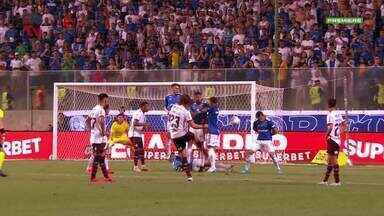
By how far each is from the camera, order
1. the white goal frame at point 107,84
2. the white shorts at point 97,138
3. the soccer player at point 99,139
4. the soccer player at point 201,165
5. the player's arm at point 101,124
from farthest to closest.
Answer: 1. the white goal frame at point 107,84
2. the soccer player at point 201,165
3. the white shorts at point 97,138
4. the player's arm at point 101,124
5. the soccer player at point 99,139

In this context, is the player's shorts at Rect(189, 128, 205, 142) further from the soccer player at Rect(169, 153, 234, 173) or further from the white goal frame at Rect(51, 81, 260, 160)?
the white goal frame at Rect(51, 81, 260, 160)

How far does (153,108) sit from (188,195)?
20.2 meters

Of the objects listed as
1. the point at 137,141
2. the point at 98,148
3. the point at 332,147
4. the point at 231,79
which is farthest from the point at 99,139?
the point at 231,79

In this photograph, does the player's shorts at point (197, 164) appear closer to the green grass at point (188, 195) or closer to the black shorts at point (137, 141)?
the green grass at point (188, 195)

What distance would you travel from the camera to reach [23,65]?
46.6 m

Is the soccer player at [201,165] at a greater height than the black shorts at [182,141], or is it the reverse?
the black shorts at [182,141]

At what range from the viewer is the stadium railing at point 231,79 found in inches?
1553

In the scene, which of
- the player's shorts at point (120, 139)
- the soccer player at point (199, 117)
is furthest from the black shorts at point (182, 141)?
the player's shorts at point (120, 139)

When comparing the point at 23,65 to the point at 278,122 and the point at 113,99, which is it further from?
the point at 278,122

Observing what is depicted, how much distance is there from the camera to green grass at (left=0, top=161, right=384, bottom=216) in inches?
747

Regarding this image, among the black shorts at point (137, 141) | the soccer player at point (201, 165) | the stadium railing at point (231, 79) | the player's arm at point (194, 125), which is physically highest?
the stadium railing at point (231, 79)

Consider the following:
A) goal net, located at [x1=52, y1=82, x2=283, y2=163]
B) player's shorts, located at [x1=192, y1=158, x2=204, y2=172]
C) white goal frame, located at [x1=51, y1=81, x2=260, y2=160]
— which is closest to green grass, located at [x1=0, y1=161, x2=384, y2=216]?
player's shorts, located at [x1=192, y1=158, x2=204, y2=172]

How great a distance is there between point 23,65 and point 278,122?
1219 cm

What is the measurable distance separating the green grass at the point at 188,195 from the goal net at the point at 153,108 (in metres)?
8.40
